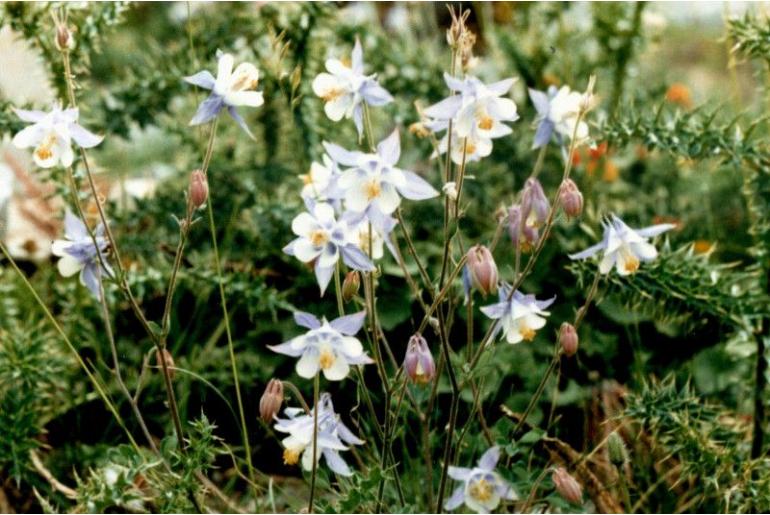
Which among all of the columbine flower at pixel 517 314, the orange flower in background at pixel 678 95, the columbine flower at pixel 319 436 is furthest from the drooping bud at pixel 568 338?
the orange flower in background at pixel 678 95

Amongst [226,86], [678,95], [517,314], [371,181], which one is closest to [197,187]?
[226,86]

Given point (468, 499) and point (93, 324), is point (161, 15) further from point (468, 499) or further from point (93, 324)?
point (468, 499)

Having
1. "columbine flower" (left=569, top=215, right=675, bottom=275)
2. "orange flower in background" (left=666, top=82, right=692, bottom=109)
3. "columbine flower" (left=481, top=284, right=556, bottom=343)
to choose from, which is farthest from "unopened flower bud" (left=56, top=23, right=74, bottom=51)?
"orange flower in background" (left=666, top=82, right=692, bottom=109)

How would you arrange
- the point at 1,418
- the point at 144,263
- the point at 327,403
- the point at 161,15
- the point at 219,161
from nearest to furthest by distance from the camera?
1. the point at 327,403
2. the point at 1,418
3. the point at 144,263
4. the point at 219,161
5. the point at 161,15

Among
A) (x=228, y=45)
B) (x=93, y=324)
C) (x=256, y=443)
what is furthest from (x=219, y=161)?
(x=256, y=443)

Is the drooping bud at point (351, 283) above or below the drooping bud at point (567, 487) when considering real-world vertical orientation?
above

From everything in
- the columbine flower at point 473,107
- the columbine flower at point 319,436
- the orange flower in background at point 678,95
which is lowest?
the orange flower in background at point 678,95

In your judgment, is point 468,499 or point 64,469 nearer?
point 468,499

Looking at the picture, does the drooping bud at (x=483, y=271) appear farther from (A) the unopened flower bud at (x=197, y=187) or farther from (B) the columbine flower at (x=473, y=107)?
(A) the unopened flower bud at (x=197, y=187)
